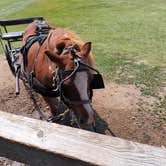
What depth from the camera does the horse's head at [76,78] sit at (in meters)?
2.96

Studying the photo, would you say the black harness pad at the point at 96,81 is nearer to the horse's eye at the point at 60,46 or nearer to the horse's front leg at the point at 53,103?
the horse's eye at the point at 60,46

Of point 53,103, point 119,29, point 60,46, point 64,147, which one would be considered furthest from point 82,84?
point 119,29

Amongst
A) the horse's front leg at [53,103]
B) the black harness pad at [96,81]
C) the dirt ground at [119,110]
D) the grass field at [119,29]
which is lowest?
the grass field at [119,29]

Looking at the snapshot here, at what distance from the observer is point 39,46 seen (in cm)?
393

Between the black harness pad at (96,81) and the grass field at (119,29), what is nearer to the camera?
the black harness pad at (96,81)

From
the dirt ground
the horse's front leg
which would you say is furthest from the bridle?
the dirt ground

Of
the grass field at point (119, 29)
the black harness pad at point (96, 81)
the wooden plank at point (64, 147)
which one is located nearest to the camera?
the wooden plank at point (64, 147)

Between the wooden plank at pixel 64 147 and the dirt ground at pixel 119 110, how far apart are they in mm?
2822

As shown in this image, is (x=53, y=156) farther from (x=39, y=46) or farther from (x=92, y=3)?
(x=92, y=3)

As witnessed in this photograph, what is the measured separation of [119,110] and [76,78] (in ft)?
7.26

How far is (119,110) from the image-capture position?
502 cm

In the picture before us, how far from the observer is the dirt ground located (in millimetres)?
4422

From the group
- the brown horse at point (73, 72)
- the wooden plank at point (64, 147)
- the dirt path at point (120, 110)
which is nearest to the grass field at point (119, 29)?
the dirt path at point (120, 110)

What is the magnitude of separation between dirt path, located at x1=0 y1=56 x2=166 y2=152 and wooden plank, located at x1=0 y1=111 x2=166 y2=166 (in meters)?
2.83
